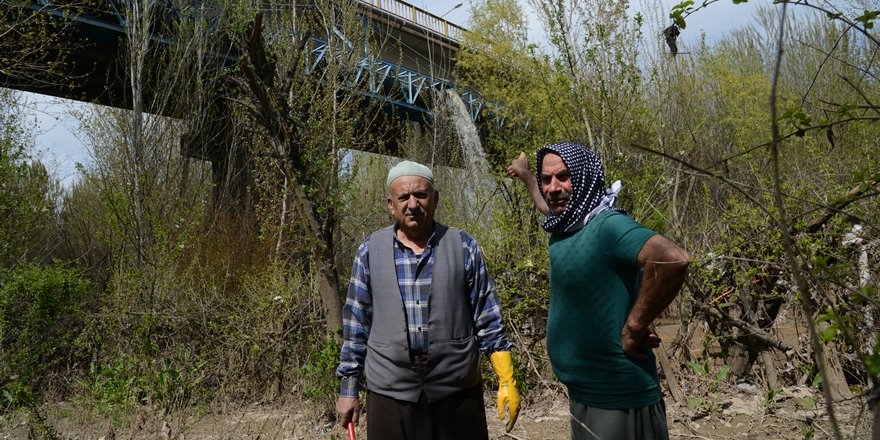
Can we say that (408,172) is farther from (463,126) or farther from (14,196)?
(463,126)

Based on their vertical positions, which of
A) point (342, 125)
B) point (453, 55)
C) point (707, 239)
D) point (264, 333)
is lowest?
point (264, 333)

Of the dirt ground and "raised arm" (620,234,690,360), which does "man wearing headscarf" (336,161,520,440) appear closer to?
"raised arm" (620,234,690,360)

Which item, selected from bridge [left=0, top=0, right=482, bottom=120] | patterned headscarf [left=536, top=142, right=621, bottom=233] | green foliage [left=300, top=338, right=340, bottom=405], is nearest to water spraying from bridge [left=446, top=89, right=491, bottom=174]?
bridge [left=0, top=0, right=482, bottom=120]

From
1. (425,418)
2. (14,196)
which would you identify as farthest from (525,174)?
(14,196)

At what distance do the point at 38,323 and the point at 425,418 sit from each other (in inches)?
214

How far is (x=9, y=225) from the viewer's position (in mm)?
9758

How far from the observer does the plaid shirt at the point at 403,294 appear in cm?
275

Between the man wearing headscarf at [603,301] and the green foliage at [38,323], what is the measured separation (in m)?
5.25

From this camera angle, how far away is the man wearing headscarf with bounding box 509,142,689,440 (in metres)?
2.04

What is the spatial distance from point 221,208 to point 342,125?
2.48m

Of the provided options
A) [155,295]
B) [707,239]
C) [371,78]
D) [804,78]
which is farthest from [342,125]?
[804,78]

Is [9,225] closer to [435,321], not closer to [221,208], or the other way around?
[221,208]

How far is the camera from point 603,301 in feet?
7.15

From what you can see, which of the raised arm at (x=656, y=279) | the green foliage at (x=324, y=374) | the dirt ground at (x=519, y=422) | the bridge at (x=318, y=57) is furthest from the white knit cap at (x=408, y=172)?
the bridge at (x=318, y=57)
